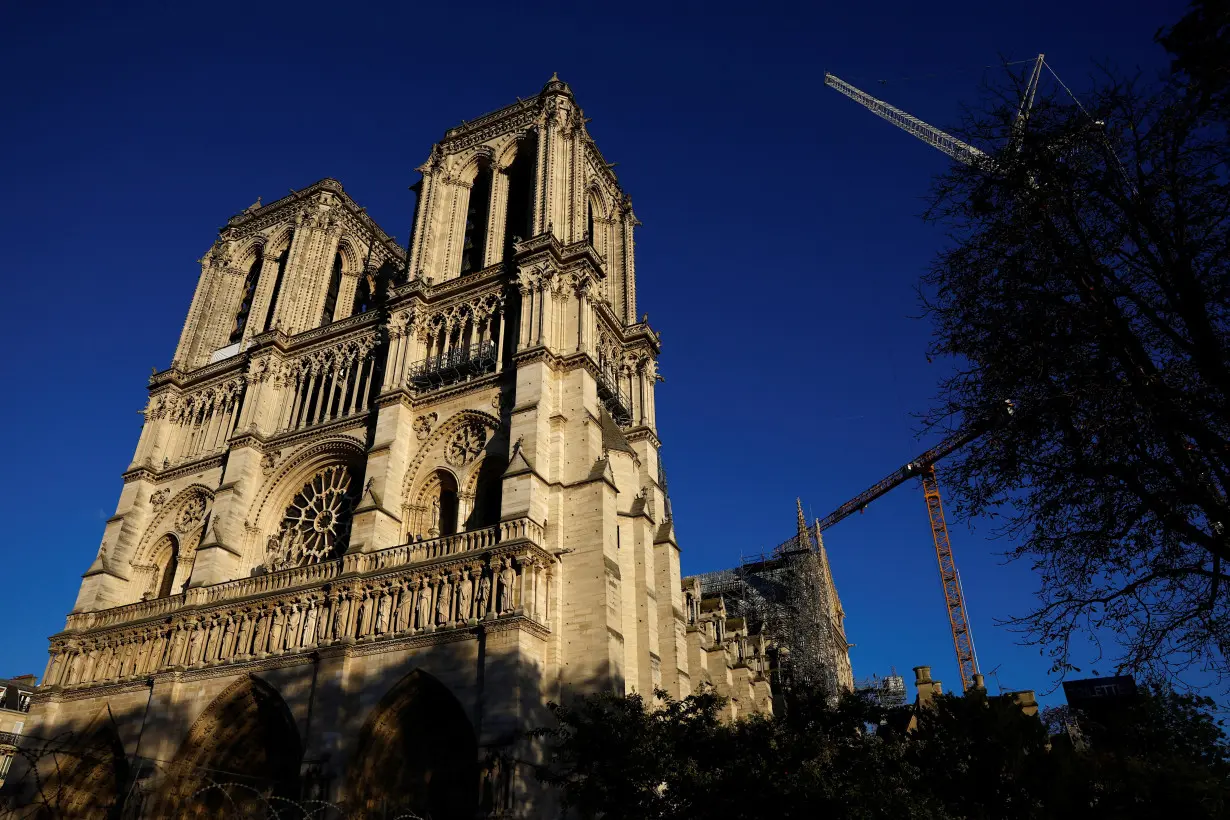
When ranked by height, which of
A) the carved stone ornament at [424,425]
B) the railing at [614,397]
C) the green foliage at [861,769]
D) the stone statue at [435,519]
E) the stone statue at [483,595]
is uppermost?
the railing at [614,397]

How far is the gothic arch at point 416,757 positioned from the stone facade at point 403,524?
54mm

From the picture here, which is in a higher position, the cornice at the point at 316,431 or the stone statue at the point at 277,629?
the cornice at the point at 316,431

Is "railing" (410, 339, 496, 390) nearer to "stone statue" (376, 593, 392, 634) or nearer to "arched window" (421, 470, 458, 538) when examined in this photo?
"arched window" (421, 470, 458, 538)

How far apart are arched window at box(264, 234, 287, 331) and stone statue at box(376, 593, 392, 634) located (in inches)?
636

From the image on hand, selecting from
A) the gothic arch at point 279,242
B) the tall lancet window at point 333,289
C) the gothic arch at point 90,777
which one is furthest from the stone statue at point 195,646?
the gothic arch at point 279,242

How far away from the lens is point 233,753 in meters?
23.3

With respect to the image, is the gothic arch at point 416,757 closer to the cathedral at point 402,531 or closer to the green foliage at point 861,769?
the cathedral at point 402,531

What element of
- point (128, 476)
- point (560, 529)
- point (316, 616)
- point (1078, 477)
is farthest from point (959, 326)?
point (128, 476)

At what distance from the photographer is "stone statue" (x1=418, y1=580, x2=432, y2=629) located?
21000 millimetres

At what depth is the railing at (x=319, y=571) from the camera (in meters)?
21.5

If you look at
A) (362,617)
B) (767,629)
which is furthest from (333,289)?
(767,629)

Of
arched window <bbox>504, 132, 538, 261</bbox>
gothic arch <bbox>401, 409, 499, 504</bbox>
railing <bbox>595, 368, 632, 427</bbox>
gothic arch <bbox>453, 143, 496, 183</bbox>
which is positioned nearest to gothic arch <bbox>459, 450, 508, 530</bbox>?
gothic arch <bbox>401, 409, 499, 504</bbox>

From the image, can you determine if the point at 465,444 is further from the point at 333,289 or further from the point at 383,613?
the point at 333,289

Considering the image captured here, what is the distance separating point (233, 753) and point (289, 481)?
933 cm
